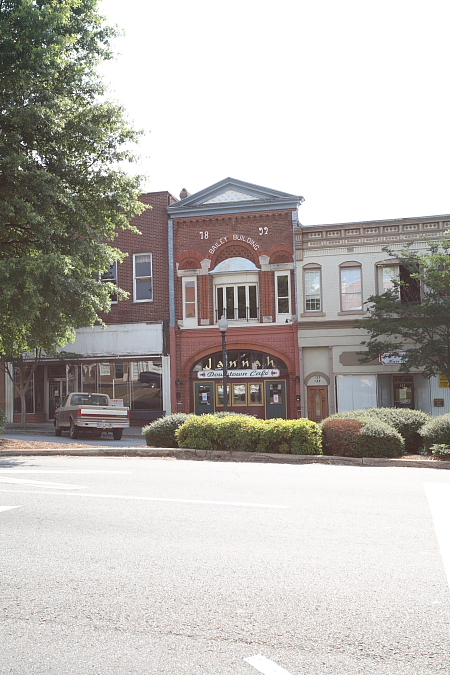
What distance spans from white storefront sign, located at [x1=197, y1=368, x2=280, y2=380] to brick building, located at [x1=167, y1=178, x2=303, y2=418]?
5 centimetres

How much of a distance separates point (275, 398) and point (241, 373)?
6.36 feet

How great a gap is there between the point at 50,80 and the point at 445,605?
16.6m

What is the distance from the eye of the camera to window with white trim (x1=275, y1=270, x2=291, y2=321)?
29547mm

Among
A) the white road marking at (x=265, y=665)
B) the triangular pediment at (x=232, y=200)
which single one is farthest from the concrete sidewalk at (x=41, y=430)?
the white road marking at (x=265, y=665)

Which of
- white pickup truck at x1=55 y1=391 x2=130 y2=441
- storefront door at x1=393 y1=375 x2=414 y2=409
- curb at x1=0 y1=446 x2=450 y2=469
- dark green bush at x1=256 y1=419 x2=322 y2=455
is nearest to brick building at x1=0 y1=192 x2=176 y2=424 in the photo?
white pickup truck at x1=55 y1=391 x2=130 y2=441

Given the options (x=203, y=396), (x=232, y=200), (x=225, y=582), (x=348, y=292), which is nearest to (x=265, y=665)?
(x=225, y=582)

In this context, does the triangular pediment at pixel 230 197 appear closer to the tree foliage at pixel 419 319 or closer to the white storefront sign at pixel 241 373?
the tree foliage at pixel 419 319

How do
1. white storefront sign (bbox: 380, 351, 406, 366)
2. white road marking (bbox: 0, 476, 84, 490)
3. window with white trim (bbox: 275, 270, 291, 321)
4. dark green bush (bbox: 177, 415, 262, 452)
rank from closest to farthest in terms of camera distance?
white road marking (bbox: 0, 476, 84, 490) < dark green bush (bbox: 177, 415, 262, 452) < white storefront sign (bbox: 380, 351, 406, 366) < window with white trim (bbox: 275, 270, 291, 321)

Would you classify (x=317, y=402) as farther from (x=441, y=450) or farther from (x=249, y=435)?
(x=441, y=450)

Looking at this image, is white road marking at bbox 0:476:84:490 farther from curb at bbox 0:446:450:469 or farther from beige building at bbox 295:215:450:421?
beige building at bbox 295:215:450:421

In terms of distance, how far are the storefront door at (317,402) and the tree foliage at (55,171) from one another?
13518 mm

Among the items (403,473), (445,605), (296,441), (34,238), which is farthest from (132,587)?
(34,238)

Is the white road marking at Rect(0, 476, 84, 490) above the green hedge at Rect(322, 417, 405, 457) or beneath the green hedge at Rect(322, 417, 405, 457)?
beneath

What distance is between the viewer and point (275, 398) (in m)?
29.7
